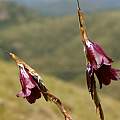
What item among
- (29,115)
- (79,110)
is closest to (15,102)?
(29,115)

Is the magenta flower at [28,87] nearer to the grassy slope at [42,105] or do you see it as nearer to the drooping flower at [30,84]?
the drooping flower at [30,84]

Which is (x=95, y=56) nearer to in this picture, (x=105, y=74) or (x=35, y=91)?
(x=105, y=74)

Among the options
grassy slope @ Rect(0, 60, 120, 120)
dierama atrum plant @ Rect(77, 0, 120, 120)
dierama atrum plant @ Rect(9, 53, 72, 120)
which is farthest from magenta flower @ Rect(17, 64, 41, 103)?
grassy slope @ Rect(0, 60, 120, 120)

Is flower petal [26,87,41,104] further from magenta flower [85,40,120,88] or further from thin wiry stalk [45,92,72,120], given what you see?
magenta flower [85,40,120,88]

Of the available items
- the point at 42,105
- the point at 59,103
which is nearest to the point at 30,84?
the point at 59,103

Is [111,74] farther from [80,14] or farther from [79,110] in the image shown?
[79,110]
